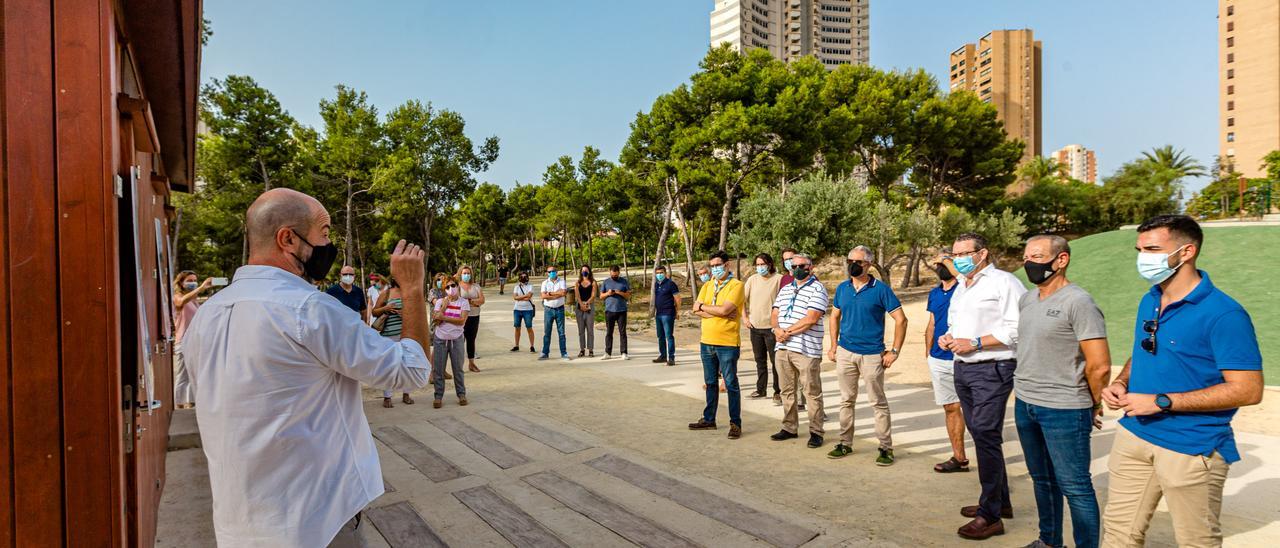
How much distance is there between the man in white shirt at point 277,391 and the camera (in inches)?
67.9

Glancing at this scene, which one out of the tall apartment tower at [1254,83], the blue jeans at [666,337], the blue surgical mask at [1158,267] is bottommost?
the blue jeans at [666,337]

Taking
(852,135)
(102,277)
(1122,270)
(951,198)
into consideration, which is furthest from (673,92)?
(102,277)

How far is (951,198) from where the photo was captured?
35.8 m

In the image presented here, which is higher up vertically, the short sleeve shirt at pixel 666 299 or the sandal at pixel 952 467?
the short sleeve shirt at pixel 666 299

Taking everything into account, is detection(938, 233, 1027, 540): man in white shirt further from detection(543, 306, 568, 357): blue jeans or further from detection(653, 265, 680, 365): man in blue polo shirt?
detection(543, 306, 568, 357): blue jeans

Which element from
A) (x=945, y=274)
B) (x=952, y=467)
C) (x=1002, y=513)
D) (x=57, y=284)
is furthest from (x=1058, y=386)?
(x=57, y=284)

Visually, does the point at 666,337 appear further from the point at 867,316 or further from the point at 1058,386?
the point at 1058,386

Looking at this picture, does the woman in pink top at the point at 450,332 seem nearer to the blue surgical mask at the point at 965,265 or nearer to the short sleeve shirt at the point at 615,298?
the short sleeve shirt at the point at 615,298

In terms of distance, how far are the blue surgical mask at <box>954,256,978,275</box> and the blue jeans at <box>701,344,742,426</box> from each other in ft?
7.26

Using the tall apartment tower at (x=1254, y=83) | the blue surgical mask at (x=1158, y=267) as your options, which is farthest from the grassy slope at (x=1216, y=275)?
the tall apartment tower at (x=1254, y=83)

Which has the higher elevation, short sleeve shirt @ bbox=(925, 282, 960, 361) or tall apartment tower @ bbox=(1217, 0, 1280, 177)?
tall apartment tower @ bbox=(1217, 0, 1280, 177)

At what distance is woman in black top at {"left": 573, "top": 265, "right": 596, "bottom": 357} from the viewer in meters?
11.7

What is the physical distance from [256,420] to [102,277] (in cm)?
57

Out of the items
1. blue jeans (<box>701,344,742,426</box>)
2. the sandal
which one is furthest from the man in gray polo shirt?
blue jeans (<box>701,344,742,426</box>)
